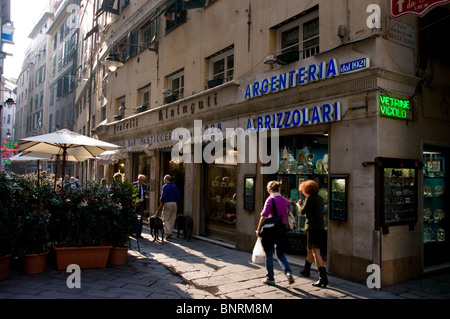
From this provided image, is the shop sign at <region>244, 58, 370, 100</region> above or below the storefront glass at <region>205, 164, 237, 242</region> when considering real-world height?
above

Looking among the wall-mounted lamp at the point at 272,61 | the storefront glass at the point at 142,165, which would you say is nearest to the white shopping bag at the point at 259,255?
the wall-mounted lamp at the point at 272,61

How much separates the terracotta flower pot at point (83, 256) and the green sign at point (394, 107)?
5469 millimetres

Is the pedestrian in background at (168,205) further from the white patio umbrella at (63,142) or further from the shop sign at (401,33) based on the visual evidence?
the shop sign at (401,33)

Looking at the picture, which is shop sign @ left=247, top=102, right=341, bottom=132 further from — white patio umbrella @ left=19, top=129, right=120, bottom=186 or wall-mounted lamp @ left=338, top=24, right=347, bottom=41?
white patio umbrella @ left=19, top=129, right=120, bottom=186

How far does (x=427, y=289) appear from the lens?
Result: 5918mm

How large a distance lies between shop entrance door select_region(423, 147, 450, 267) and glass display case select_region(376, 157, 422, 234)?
0.97 m

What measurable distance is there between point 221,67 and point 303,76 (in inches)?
149

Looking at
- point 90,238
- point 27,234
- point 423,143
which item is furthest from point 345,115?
point 27,234

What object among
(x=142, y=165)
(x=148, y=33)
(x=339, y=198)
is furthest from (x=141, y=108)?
(x=339, y=198)

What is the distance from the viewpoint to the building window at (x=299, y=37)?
7449 millimetres

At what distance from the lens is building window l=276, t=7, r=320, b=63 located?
7.45m

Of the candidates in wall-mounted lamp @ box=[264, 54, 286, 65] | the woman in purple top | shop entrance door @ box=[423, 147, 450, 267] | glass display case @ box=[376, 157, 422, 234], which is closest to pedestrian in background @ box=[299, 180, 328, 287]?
the woman in purple top

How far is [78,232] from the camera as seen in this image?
21.4ft

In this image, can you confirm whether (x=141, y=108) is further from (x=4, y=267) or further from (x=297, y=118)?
(x=4, y=267)
